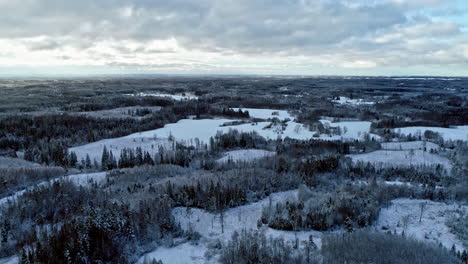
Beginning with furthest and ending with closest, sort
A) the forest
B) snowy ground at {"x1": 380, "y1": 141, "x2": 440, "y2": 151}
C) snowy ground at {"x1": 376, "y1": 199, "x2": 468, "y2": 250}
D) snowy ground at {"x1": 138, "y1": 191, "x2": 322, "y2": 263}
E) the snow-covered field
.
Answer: the snow-covered field
snowy ground at {"x1": 380, "y1": 141, "x2": 440, "y2": 151}
snowy ground at {"x1": 376, "y1": 199, "x2": 468, "y2": 250}
snowy ground at {"x1": 138, "y1": 191, "x2": 322, "y2": 263}
the forest

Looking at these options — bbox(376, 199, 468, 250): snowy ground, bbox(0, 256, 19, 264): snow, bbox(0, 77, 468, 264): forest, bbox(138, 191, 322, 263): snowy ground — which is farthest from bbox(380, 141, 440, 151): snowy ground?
bbox(0, 256, 19, 264): snow

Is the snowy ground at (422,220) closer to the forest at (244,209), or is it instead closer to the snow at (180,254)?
the forest at (244,209)

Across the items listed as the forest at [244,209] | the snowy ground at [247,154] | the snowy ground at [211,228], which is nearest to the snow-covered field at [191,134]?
the forest at [244,209]

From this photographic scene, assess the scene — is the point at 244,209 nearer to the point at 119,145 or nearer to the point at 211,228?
the point at 211,228

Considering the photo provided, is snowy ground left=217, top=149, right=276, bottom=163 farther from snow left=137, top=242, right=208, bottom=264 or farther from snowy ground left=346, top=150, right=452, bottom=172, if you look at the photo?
snow left=137, top=242, right=208, bottom=264

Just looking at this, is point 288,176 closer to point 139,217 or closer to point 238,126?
point 139,217

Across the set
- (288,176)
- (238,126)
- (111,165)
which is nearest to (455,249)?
(288,176)

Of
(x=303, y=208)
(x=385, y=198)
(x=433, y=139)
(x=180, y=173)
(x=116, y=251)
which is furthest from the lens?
(x=433, y=139)
